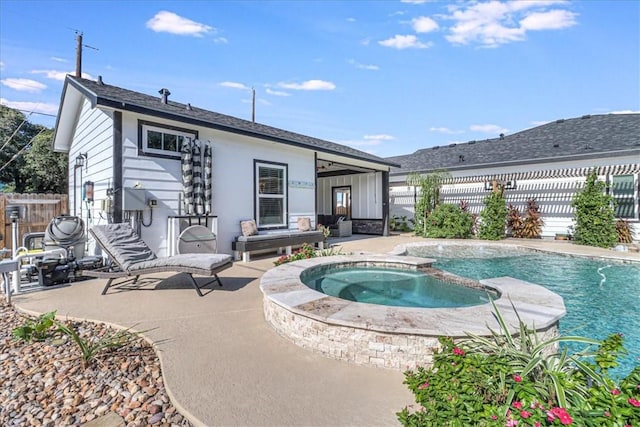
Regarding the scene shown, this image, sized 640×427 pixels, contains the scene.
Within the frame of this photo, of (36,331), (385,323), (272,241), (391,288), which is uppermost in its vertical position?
(272,241)

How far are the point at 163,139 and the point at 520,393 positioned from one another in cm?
757

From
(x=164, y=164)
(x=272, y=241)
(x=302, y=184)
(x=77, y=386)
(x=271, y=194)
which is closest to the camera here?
(x=77, y=386)

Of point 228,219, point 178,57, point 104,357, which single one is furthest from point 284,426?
point 178,57

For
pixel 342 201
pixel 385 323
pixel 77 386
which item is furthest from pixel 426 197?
pixel 77 386

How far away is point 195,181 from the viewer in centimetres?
716

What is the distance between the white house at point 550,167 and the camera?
36.0 ft

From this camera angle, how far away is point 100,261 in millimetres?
6262

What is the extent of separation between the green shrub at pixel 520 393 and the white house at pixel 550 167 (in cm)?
1269

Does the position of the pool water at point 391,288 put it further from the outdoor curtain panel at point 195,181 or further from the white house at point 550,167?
the white house at point 550,167

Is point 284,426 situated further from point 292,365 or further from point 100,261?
point 100,261

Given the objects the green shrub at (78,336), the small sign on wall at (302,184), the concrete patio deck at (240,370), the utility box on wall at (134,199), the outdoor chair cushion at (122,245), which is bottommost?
the concrete patio deck at (240,370)

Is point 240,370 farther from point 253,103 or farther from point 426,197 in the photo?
point 253,103

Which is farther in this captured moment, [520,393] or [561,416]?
[520,393]

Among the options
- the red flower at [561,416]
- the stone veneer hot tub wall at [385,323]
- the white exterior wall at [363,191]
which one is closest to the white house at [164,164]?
the white exterior wall at [363,191]
